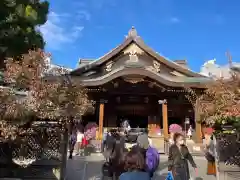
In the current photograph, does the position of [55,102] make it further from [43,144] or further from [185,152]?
[185,152]

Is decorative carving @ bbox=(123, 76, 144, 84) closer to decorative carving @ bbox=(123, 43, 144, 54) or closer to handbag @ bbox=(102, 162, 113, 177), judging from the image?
decorative carving @ bbox=(123, 43, 144, 54)

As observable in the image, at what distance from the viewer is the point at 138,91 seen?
20.6m

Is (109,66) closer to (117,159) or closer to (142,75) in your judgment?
(142,75)

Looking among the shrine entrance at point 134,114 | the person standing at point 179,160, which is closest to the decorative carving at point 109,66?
the shrine entrance at point 134,114

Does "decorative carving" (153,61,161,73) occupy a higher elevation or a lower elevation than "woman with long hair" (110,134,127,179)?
higher

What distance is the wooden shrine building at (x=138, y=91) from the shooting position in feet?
64.8

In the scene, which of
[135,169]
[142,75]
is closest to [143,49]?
[142,75]

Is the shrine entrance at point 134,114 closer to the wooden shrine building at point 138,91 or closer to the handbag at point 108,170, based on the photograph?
the wooden shrine building at point 138,91

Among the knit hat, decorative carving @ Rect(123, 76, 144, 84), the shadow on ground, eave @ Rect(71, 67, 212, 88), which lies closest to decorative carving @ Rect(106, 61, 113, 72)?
decorative carving @ Rect(123, 76, 144, 84)

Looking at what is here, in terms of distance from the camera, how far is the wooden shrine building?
19750 millimetres

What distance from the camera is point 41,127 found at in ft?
26.4

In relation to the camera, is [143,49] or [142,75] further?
[143,49]

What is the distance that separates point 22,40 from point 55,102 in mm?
4442

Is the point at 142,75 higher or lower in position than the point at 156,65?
lower
